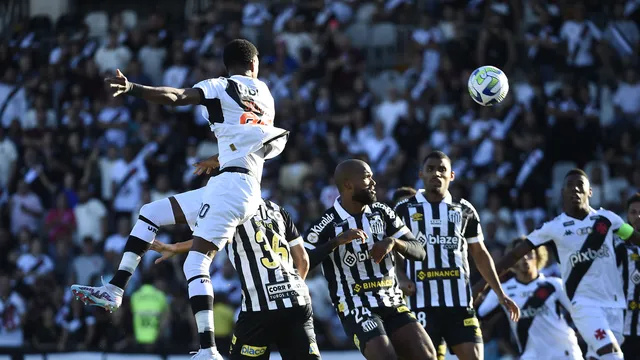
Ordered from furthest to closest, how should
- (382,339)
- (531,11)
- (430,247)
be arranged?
1. (531,11)
2. (430,247)
3. (382,339)

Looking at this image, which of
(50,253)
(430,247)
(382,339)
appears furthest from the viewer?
(50,253)

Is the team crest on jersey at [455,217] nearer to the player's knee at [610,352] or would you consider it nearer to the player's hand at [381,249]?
the player's hand at [381,249]

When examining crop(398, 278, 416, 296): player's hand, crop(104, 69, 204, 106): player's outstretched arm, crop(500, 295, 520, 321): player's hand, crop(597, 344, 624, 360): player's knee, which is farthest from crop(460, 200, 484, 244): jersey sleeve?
crop(104, 69, 204, 106): player's outstretched arm

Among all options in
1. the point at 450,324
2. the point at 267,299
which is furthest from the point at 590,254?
the point at 267,299

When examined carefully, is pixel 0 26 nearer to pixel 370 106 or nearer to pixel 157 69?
pixel 157 69

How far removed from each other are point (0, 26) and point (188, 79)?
6.70m

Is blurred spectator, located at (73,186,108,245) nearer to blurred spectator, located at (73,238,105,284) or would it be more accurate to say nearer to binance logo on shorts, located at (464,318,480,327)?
blurred spectator, located at (73,238,105,284)

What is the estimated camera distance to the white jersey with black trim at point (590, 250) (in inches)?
474

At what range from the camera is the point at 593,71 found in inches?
831

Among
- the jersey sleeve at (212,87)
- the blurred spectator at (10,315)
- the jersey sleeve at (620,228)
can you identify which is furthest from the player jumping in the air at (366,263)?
the blurred spectator at (10,315)

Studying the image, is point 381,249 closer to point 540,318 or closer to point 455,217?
point 455,217

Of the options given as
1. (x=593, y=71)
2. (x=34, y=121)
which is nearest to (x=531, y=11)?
(x=593, y=71)

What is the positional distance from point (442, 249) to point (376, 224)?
1.10 m

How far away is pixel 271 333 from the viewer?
9.70m
